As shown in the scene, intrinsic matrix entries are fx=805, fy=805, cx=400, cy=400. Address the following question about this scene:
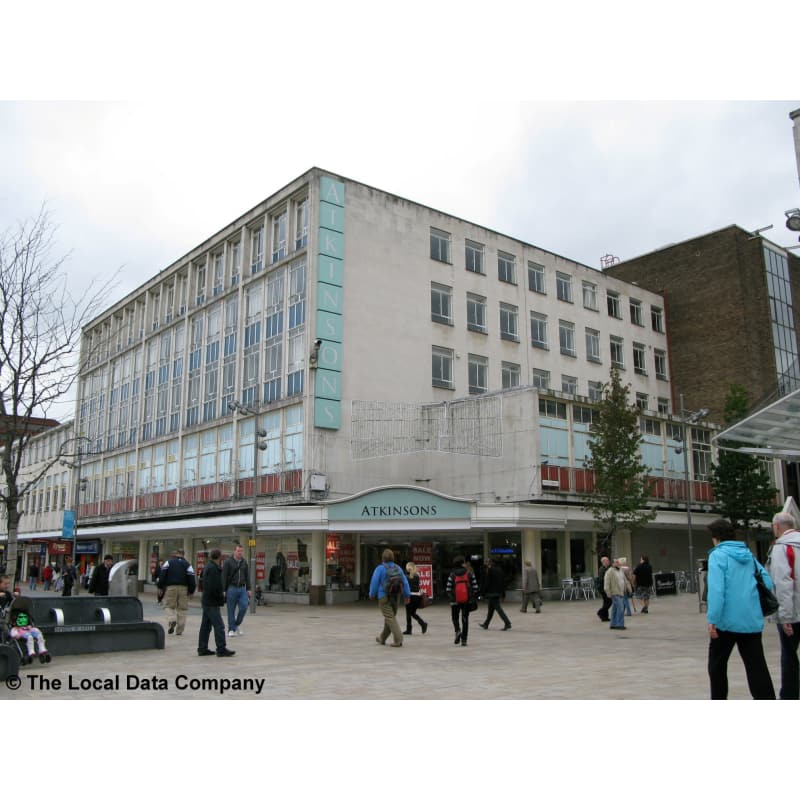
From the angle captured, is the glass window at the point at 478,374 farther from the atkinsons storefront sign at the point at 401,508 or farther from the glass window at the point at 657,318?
the glass window at the point at 657,318

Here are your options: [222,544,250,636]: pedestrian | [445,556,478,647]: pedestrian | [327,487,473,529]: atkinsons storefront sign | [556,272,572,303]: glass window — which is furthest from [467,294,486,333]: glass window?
[222,544,250,636]: pedestrian

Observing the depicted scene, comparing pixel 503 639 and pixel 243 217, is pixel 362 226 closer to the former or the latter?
pixel 243 217

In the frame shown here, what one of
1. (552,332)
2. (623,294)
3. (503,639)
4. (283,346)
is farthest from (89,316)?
(623,294)

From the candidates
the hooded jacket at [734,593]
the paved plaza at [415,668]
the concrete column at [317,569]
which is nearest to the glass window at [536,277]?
the concrete column at [317,569]

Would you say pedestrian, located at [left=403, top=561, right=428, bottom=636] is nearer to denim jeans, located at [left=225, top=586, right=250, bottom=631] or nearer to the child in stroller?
denim jeans, located at [left=225, top=586, right=250, bottom=631]

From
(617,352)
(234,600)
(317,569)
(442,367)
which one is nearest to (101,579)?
(234,600)

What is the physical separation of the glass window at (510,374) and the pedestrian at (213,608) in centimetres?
2921

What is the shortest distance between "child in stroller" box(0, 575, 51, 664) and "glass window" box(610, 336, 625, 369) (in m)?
39.9

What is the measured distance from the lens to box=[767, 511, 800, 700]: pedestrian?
7219 mm

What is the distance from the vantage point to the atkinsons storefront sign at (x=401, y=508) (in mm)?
29656

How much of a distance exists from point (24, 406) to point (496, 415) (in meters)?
19.5

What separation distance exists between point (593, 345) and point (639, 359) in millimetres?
4871

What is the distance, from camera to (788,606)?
7.24 meters

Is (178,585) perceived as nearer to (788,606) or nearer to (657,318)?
(788,606)
